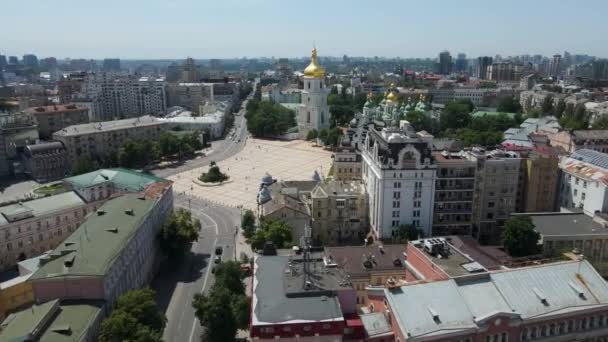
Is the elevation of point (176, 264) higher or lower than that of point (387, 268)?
lower

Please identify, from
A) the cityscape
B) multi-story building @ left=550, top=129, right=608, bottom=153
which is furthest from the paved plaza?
multi-story building @ left=550, top=129, right=608, bottom=153

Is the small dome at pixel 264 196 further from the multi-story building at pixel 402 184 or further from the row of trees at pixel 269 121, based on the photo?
the row of trees at pixel 269 121

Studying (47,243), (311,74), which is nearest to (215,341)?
(47,243)

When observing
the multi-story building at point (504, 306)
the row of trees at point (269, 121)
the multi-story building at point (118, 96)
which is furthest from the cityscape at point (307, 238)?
the multi-story building at point (118, 96)

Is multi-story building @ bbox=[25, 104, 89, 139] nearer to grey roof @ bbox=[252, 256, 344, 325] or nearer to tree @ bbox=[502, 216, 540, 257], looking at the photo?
grey roof @ bbox=[252, 256, 344, 325]

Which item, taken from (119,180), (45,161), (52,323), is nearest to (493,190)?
(119,180)

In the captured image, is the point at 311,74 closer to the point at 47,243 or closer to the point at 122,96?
the point at 122,96
